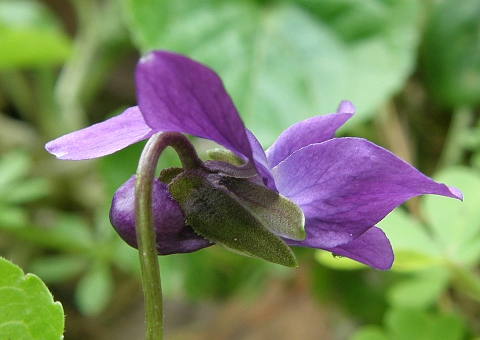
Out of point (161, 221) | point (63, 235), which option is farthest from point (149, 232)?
point (63, 235)

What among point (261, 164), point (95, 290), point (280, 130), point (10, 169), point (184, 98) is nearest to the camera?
point (184, 98)

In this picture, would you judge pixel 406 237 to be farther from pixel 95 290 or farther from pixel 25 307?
pixel 95 290

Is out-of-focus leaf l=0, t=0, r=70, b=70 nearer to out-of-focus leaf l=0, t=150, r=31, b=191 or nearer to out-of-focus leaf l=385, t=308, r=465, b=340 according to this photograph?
out-of-focus leaf l=0, t=150, r=31, b=191

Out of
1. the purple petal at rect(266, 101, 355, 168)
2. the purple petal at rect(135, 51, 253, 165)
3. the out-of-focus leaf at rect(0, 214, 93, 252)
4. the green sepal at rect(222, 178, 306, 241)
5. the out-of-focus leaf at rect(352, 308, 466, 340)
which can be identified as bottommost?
the out-of-focus leaf at rect(0, 214, 93, 252)

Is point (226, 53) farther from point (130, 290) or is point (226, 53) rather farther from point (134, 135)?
point (130, 290)

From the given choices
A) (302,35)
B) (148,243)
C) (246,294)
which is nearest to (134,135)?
(148,243)

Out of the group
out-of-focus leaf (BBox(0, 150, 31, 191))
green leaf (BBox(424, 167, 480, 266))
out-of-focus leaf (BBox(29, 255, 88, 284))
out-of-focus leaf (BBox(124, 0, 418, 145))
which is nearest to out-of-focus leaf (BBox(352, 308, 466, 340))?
green leaf (BBox(424, 167, 480, 266))
